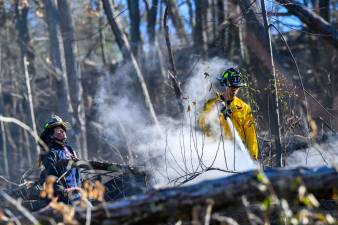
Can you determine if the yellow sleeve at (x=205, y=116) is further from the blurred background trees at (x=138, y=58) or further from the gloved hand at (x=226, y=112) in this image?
the blurred background trees at (x=138, y=58)

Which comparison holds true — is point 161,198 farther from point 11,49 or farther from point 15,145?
point 11,49

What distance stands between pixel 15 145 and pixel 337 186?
23.9 meters

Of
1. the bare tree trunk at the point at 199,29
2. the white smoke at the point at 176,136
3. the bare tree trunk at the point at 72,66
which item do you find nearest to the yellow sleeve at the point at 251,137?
the white smoke at the point at 176,136

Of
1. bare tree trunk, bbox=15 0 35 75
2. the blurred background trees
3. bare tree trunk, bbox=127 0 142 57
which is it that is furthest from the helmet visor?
bare tree trunk, bbox=15 0 35 75

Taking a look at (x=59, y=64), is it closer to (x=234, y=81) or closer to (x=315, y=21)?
(x=315, y=21)

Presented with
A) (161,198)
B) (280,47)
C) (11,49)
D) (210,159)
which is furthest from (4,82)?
(161,198)

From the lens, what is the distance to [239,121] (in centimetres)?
935

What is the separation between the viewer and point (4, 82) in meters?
28.8

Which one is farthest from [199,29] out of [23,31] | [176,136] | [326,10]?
[176,136]

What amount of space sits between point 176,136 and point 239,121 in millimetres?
2931

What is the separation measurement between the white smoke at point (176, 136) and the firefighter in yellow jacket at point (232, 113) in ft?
0.58

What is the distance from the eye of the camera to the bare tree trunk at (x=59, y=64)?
1863cm

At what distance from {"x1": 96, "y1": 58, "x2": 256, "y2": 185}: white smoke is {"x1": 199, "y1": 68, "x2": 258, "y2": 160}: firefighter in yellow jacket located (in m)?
0.18

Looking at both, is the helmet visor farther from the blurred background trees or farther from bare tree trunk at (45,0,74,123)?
bare tree trunk at (45,0,74,123)
